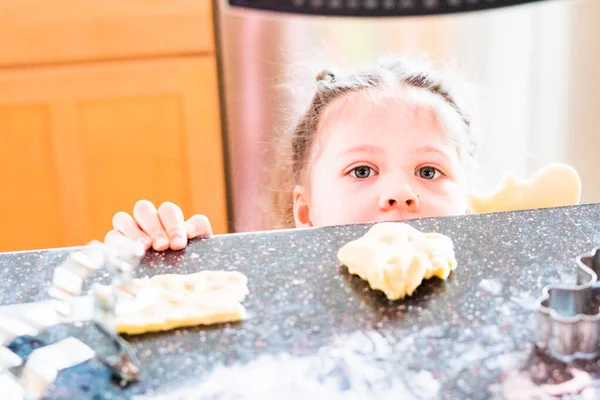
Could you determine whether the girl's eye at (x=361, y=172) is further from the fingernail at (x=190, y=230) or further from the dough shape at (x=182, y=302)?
the dough shape at (x=182, y=302)

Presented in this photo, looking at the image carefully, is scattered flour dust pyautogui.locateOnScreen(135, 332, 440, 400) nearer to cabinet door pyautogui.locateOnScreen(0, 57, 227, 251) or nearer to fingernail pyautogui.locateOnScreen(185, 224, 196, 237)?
fingernail pyautogui.locateOnScreen(185, 224, 196, 237)

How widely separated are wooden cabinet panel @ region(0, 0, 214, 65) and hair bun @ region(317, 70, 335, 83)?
0.64 metres

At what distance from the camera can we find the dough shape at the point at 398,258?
2.08ft

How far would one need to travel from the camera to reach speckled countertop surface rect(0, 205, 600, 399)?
0.51 m

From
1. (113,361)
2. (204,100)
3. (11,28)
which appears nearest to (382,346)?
(113,361)

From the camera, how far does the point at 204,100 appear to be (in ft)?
6.52

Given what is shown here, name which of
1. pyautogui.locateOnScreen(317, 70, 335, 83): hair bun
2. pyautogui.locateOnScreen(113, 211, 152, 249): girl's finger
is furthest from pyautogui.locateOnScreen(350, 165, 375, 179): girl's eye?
pyautogui.locateOnScreen(113, 211, 152, 249): girl's finger

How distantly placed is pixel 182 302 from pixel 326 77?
0.81m

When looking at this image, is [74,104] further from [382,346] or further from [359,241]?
[382,346]

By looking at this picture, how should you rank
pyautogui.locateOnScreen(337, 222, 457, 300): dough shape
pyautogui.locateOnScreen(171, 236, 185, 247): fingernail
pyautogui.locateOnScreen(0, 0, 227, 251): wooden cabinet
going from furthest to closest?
pyautogui.locateOnScreen(0, 0, 227, 251): wooden cabinet
pyautogui.locateOnScreen(171, 236, 185, 247): fingernail
pyautogui.locateOnScreen(337, 222, 457, 300): dough shape

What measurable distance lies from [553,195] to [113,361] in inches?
24.3

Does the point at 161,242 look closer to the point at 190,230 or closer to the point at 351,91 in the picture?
the point at 190,230

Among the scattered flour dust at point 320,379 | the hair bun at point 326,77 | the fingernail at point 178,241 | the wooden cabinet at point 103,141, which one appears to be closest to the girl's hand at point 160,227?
the fingernail at point 178,241

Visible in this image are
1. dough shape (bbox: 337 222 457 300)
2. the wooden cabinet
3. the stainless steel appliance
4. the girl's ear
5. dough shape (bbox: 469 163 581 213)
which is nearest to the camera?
dough shape (bbox: 337 222 457 300)
